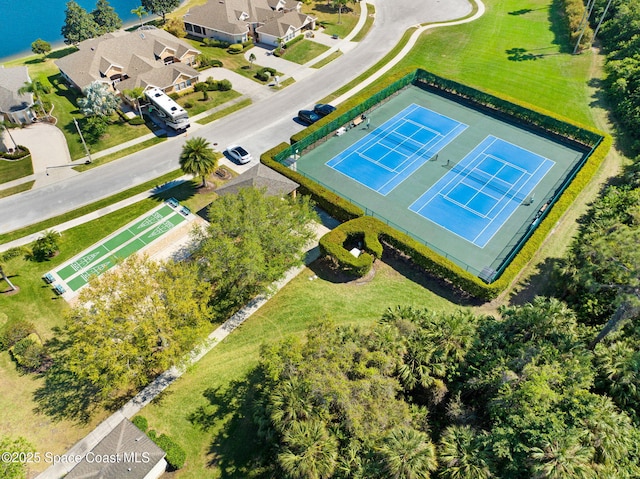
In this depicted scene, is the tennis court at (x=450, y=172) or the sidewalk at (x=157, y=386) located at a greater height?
the tennis court at (x=450, y=172)

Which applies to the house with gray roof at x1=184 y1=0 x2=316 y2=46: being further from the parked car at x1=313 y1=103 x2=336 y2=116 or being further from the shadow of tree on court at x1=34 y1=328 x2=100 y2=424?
the shadow of tree on court at x1=34 y1=328 x2=100 y2=424

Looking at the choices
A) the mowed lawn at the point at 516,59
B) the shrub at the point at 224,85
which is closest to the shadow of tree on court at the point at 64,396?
the shrub at the point at 224,85

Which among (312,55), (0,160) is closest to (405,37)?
(312,55)

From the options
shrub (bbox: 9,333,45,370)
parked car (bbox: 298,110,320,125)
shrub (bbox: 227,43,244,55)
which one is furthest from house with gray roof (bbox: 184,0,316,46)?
shrub (bbox: 9,333,45,370)

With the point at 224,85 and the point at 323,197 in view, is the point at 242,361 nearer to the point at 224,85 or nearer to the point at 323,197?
the point at 323,197

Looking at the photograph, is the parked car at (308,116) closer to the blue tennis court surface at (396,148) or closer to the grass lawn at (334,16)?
the blue tennis court surface at (396,148)

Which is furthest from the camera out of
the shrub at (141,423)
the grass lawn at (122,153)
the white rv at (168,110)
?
the white rv at (168,110)

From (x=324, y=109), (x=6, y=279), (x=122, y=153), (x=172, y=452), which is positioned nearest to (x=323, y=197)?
(x=324, y=109)
